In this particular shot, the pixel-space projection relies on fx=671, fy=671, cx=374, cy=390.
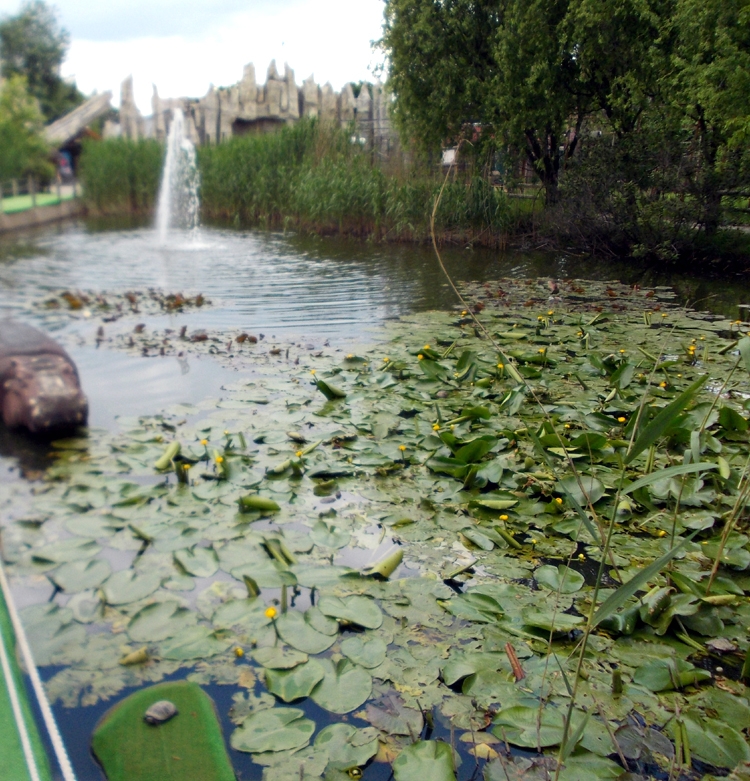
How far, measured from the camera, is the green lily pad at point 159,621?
68.0 inches

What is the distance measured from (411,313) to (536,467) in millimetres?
3106

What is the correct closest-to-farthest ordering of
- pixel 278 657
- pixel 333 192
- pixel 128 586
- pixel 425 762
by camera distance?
pixel 425 762, pixel 278 657, pixel 128 586, pixel 333 192

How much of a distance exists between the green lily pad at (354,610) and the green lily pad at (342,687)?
0.46ft

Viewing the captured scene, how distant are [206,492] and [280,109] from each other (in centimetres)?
1514

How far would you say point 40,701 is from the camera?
1486 millimetres

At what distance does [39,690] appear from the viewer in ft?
4.93

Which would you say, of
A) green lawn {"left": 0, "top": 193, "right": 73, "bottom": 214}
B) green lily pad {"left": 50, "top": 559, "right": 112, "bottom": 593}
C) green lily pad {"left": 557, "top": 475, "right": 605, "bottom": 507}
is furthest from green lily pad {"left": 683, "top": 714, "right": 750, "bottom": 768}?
green lawn {"left": 0, "top": 193, "right": 73, "bottom": 214}

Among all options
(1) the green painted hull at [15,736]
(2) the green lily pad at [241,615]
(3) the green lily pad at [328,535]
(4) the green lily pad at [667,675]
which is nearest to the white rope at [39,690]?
(1) the green painted hull at [15,736]

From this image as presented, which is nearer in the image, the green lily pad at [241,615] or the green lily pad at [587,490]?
the green lily pad at [241,615]

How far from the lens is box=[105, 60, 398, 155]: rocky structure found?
11828 mm

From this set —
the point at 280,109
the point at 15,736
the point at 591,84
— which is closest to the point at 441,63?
the point at 591,84

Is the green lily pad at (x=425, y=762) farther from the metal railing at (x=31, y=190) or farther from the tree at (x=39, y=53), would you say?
the tree at (x=39, y=53)

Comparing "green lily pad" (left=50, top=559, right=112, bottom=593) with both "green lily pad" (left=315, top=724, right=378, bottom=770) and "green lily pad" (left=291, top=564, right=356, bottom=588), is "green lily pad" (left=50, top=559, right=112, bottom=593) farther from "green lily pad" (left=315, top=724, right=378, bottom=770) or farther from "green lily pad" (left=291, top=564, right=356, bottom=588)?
"green lily pad" (left=315, top=724, right=378, bottom=770)

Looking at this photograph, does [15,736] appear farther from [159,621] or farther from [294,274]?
[294,274]
